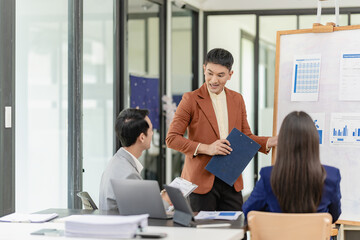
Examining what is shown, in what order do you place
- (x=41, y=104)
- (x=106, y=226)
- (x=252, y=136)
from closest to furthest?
(x=106, y=226) < (x=252, y=136) < (x=41, y=104)

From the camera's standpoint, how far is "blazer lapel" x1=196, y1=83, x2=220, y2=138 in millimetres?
3814

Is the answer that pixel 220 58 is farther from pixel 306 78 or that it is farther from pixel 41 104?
pixel 41 104

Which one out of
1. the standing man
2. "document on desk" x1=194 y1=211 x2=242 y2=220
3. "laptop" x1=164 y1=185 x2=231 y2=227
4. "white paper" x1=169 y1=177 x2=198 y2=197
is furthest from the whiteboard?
"laptop" x1=164 y1=185 x2=231 y2=227

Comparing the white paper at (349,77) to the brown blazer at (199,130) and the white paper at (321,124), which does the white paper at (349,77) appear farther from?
the brown blazer at (199,130)

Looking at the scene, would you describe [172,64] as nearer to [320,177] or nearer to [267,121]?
[267,121]

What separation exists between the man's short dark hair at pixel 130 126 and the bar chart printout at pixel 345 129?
55.6 inches

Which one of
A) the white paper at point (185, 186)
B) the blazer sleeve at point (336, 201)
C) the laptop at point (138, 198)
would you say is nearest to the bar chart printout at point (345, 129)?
the blazer sleeve at point (336, 201)

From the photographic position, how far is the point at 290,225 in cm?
275

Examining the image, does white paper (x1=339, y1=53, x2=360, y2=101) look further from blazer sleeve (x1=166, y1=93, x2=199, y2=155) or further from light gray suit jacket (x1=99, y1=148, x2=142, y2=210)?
light gray suit jacket (x1=99, y1=148, x2=142, y2=210)

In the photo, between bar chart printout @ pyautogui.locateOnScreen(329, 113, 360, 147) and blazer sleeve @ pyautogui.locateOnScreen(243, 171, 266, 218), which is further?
bar chart printout @ pyautogui.locateOnScreen(329, 113, 360, 147)

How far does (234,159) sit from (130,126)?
2.53 feet

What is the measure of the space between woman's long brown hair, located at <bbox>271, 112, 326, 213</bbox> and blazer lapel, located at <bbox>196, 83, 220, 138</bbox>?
1002mm

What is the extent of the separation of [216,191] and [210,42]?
164 inches

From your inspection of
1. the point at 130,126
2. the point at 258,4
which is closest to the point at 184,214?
the point at 130,126
